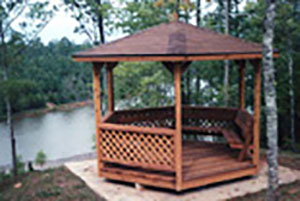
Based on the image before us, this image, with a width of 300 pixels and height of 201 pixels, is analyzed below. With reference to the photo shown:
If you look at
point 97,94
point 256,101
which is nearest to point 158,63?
point 97,94

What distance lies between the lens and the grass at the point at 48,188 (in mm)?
5074

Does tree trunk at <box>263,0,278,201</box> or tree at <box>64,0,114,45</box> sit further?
tree at <box>64,0,114,45</box>

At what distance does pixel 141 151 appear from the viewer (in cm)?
509

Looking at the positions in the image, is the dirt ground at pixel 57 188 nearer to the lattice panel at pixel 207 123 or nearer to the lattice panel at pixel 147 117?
the lattice panel at pixel 207 123

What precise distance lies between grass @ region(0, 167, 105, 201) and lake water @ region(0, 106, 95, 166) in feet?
31.5

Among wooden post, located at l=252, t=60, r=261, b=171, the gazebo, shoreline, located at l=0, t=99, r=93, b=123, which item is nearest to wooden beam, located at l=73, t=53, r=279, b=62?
the gazebo

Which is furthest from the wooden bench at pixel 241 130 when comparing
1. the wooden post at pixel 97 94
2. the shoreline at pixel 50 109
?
the shoreline at pixel 50 109

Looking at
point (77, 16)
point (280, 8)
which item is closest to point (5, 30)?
point (77, 16)

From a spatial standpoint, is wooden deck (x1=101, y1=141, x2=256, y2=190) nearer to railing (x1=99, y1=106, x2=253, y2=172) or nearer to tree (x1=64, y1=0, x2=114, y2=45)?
railing (x1=99, y1=106, x2=253, y2=172)

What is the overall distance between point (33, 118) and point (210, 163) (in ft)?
75.9

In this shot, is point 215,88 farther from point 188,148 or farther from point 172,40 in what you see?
point 172,40

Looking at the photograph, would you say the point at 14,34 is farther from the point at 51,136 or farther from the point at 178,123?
the point at 51,136

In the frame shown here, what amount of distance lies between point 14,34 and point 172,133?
19.3 feet

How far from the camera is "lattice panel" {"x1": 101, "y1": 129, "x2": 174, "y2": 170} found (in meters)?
4.86
